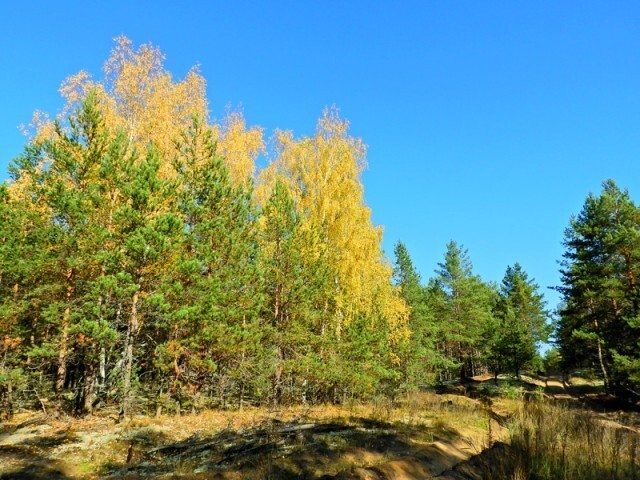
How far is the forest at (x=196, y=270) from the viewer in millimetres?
11578

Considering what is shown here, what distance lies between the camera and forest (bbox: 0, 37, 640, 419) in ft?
38.0

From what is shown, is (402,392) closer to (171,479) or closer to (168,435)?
(168,435)

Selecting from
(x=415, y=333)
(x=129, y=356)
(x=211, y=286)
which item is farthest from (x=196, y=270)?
(x=415, y=333)

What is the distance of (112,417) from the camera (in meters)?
11.9

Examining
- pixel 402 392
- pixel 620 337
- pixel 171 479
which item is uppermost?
pixel 620 337

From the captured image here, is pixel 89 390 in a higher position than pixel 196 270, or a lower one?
lower

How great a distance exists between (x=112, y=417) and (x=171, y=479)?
7645 millimetres

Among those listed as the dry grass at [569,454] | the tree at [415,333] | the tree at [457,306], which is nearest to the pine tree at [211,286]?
the dry grass at [569,454]

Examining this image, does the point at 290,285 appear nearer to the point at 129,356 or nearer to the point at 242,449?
the point at 129,356

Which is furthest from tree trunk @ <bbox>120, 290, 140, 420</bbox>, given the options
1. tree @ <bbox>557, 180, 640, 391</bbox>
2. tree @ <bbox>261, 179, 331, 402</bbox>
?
tree @ <bbox>557, 180, 640, 391</bbox>

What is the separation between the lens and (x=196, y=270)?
1187 centimetres

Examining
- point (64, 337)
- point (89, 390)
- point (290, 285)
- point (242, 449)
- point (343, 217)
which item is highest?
point (343, 217)

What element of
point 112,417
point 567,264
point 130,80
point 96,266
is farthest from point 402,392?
point 130,80

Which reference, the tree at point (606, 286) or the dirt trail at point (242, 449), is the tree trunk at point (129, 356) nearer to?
the dirt trail at point (242, 449)
